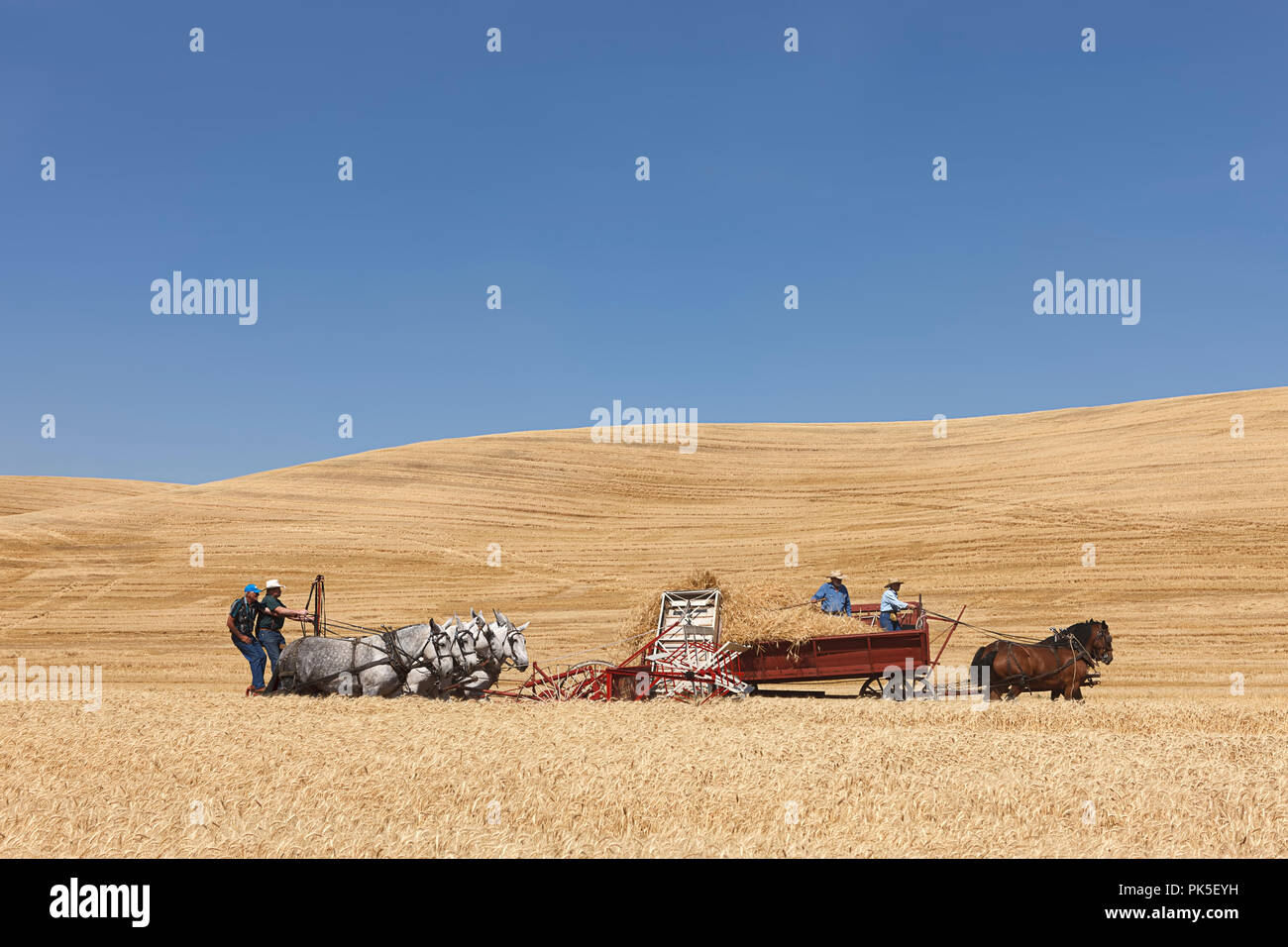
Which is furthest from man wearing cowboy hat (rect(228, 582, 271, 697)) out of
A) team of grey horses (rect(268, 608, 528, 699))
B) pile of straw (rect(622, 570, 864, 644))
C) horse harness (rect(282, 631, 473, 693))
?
pile of straw (rect(622, 570, 864, 644))

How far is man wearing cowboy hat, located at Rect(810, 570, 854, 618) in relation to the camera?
1857 centimetres

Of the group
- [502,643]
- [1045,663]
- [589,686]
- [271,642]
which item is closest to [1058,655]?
[1045,663]

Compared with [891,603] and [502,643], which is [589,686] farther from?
[891,603]

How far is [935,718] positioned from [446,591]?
2285cm

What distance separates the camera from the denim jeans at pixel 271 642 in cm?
1619

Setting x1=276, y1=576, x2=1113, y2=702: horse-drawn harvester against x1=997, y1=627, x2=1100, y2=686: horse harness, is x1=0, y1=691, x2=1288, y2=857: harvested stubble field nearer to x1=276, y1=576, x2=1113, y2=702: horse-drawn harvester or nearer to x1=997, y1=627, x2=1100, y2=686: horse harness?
x1=276, y1=576, x2=1113, y2=702: horse-drawn harvester

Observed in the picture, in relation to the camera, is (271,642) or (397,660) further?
(271,642)

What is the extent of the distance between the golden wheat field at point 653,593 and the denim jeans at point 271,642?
120 cm

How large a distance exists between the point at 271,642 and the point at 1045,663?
13235mm

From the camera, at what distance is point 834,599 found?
61.6 feet

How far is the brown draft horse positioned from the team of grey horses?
332 inches
